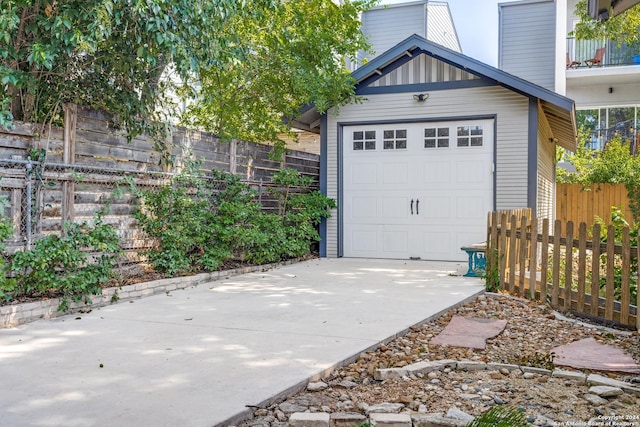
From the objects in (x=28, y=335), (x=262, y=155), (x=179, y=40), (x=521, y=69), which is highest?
(x=521, y=69)

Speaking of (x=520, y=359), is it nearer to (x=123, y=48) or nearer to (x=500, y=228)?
(x=500, y=228)

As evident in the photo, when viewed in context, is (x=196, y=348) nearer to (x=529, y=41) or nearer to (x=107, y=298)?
(x=107, y=298)

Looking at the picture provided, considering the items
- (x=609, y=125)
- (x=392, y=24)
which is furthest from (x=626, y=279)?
(x=392, y=24)

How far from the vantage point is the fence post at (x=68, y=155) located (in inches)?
255

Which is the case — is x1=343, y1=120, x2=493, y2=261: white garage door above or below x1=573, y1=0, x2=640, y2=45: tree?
below

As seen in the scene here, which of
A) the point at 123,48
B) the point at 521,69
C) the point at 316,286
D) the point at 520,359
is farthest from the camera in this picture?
the point at 521,69

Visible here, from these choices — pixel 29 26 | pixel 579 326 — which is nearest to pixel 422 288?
pixel 579 326

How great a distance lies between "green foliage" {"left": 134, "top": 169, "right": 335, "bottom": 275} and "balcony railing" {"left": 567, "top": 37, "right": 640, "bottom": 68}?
11.7 m

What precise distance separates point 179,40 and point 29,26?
1430 mm

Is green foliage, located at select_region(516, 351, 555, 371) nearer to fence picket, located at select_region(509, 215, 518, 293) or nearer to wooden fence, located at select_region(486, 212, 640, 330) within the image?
wooden fence, located at select_region(486, 212, 640, 330)

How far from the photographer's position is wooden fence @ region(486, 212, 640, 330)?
5.26 meters

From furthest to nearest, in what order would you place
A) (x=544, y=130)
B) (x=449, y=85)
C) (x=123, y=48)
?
(x=544, y=130)
(x=449, y=85)
(x=123, y=48)

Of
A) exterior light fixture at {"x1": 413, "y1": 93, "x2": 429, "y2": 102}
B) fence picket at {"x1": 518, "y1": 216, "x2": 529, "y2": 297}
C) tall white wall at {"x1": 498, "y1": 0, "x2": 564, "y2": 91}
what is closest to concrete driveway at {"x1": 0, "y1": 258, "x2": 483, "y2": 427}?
fence picket at {"x1": 518, "y1": 216, "x2": 529, "y2": 297}

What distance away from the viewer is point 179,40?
5949 mm
